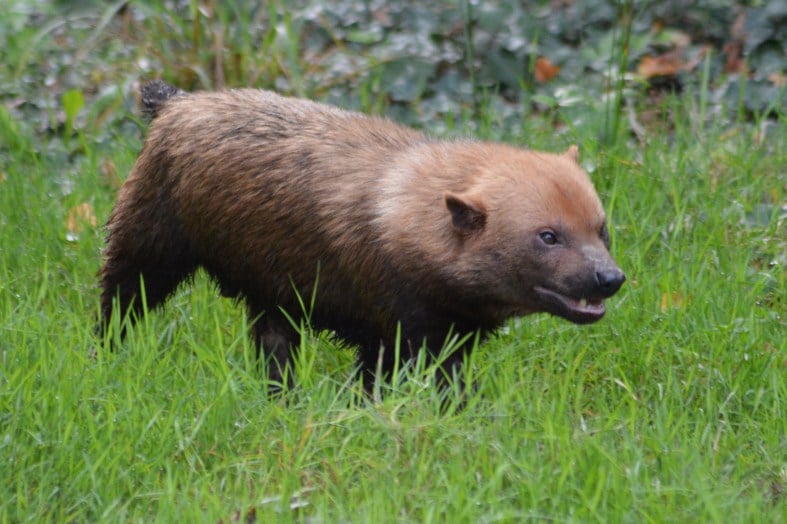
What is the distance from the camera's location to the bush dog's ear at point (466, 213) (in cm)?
477

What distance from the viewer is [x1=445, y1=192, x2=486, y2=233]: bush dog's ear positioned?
477 centimetres

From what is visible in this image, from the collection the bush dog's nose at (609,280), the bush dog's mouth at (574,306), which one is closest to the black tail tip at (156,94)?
the bush dog's mouth at (574,306)

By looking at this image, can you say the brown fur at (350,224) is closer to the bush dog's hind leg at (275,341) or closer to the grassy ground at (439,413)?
the bush dog's hind leg at (275,341)

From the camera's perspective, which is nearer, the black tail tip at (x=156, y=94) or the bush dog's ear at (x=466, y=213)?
the bush dog's ear at (x=466, y=213)

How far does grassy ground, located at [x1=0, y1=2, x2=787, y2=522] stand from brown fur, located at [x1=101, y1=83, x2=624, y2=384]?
0.28 metres

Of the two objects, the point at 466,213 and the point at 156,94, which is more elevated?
the point at 156,94

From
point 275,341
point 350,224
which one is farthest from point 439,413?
point 275,341

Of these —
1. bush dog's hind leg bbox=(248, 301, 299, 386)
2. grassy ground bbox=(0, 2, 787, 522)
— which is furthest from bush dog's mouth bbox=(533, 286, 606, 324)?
bush dog's hind leg bbox=(248, 301, 299, 386)

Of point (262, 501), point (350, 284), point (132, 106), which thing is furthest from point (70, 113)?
point (262, 501)

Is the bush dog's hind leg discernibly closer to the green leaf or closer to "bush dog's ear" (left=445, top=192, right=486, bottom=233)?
"bush dog's ear" (left=445, top=192, right=486, bottom=233)

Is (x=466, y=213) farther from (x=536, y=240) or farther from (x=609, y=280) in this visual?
(x=609, y=280)

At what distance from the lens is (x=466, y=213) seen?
4801 mm

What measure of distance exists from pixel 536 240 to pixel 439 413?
2.47ft

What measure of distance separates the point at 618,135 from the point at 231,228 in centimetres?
287
